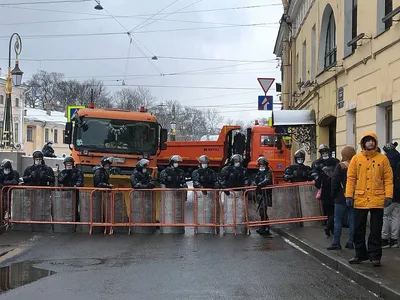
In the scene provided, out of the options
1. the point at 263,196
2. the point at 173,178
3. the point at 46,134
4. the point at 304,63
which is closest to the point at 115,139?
the point at 173,178

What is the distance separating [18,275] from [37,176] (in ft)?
18.9

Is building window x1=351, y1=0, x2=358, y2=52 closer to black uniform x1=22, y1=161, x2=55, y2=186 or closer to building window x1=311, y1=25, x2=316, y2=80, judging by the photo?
building window x1=311, y1=25, x2=316, y2=80

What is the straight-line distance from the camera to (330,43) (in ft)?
63.6

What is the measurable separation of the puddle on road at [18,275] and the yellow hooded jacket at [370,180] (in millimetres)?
4687

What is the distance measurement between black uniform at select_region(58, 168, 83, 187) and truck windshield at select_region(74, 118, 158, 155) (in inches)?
80.6

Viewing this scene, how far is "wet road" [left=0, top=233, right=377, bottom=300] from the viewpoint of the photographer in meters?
6.84

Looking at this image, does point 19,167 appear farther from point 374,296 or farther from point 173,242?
point 374,296

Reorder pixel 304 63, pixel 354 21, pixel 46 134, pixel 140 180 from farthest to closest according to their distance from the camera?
pixel 46 134 → pixel 304 63 → pixel 354 21 → pixel 140 180

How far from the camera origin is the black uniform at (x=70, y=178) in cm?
1329

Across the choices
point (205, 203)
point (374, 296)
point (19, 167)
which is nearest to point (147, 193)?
point (205, 203)

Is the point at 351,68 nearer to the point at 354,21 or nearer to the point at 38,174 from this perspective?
the point at 354,21

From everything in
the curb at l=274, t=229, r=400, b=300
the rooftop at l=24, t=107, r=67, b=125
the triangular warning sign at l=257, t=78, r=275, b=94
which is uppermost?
the rooftop at l=24, t=107, r=67, b=125

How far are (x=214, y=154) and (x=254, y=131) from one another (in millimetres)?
3065

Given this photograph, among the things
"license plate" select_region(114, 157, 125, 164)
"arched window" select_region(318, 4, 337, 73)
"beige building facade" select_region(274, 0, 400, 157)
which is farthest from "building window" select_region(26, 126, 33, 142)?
"license plate" select_region(114, 157, 125, 164)
